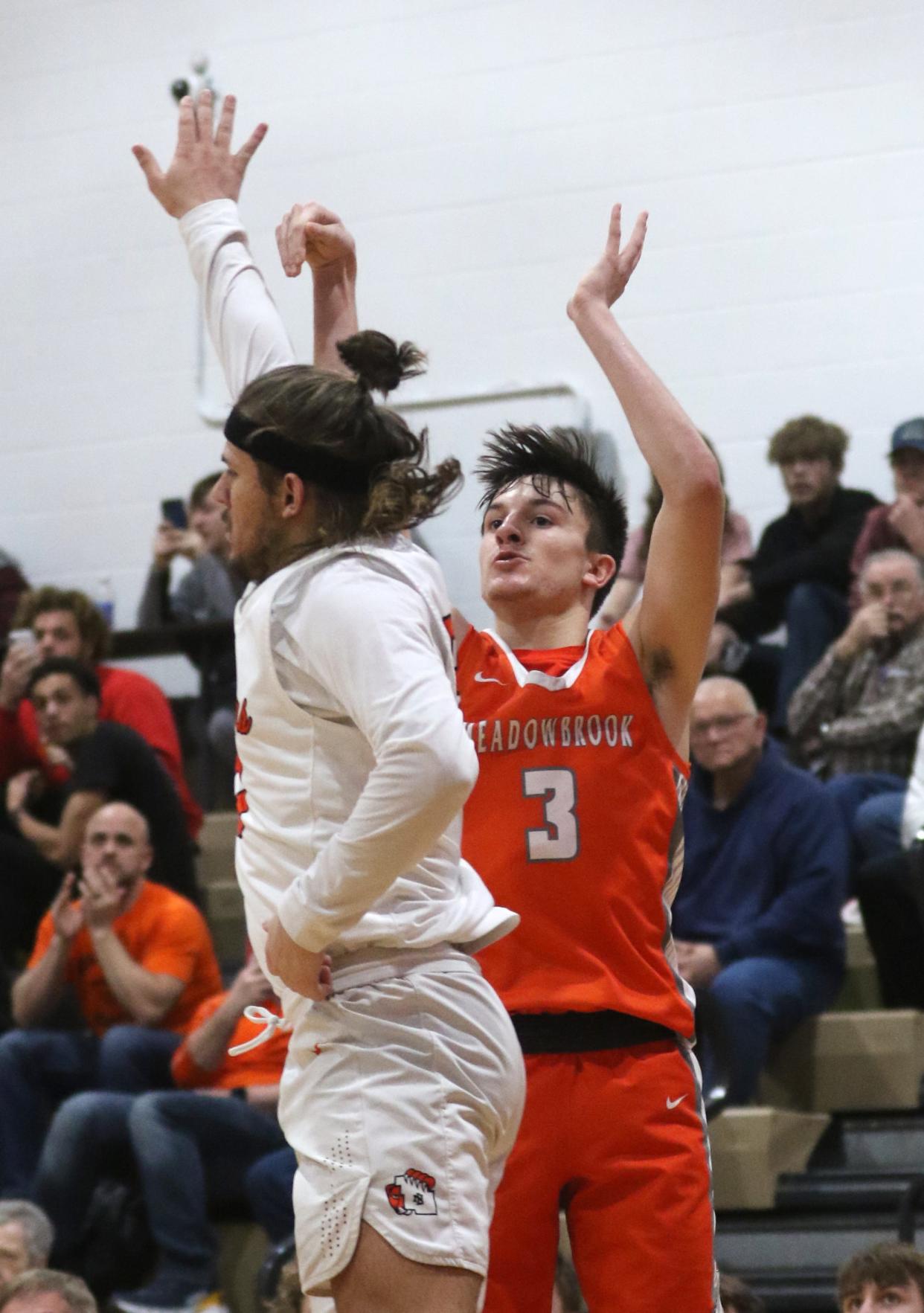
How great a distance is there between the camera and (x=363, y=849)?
2100 millimetres

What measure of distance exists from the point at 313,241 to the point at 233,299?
21 cm

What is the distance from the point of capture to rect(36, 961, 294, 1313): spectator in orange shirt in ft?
16.9

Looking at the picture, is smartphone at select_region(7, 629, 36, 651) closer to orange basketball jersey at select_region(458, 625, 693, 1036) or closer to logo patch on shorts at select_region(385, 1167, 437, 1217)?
orange basketball jersey at select_region(458, 625, 693, 1036)

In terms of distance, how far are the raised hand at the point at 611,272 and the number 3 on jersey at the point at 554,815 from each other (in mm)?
666

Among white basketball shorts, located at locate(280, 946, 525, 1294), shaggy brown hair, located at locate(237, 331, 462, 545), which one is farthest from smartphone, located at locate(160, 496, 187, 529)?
white basketball shorts, located at locate(280, 946, 525, 1294)

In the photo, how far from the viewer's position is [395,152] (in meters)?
9.02

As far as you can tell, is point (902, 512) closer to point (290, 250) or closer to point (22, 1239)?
point (22, 1239)

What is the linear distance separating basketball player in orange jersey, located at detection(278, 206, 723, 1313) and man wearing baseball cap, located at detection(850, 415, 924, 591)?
3.92 meters

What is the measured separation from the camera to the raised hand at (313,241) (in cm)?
277

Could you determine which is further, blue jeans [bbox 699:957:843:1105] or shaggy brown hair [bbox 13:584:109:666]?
shaggy brown hair [bbox 13:584:109:666]

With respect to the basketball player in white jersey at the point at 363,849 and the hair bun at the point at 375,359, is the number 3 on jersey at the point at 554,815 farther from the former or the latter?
the hair bun at the point at 375,359

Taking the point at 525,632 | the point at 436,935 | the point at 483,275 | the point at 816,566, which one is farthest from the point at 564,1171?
the point at 483,275

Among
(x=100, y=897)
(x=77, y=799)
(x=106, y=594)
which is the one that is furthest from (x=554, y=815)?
(x=106, y=594)

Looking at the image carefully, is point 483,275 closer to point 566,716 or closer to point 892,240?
point 892,240
